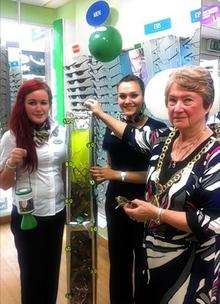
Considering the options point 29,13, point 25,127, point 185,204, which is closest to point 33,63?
point 29,13

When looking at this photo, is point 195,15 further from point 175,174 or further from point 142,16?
point 175,174

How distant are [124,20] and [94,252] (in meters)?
2.12

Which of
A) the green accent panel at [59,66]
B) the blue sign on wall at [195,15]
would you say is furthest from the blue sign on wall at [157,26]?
the green accent panel at [59,66]

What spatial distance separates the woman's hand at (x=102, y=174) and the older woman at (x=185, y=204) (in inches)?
16.4

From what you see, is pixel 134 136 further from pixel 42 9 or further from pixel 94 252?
pixel 42 9

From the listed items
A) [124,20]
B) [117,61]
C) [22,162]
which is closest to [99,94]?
[117,61]

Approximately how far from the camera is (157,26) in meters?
2.65

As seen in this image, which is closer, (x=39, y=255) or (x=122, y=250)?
(x=39, y=255)

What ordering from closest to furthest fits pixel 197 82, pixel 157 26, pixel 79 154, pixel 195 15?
pixel 197 82
pixel 79 154
pixel 195 15
pixel 157 26

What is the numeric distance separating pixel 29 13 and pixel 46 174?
284cm

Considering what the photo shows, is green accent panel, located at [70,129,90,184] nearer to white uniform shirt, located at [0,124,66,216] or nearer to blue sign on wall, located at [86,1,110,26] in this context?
white uniform shirt, located at [0,124,66,216]

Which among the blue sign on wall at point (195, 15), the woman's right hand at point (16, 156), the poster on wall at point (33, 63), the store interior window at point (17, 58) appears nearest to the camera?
the woman's right hand at point (16, 156)

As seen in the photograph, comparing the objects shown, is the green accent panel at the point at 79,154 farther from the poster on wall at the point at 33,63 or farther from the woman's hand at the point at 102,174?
the poster on wall at the point at 33,63

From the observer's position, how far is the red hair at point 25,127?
5.38 ft
